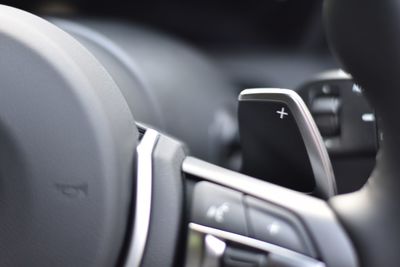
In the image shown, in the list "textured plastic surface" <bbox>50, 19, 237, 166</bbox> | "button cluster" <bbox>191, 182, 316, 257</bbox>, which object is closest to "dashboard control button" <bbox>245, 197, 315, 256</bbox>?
"button cluster" <bbox>191, 182, 316, 257</bbox>

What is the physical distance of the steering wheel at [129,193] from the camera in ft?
1.49

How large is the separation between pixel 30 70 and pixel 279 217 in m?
0.19

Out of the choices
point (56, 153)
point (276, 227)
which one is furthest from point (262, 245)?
point (56, 153)

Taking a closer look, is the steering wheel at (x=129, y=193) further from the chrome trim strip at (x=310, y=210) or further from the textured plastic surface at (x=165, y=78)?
the textured plastic surface at (x=165, y=78)

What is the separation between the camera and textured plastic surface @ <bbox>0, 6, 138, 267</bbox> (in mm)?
455

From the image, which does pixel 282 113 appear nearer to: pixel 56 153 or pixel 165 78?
pixel 56 153

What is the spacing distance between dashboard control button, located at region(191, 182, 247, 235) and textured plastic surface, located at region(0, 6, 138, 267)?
0.05m

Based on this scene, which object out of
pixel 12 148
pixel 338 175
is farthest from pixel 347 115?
pixel 12 148

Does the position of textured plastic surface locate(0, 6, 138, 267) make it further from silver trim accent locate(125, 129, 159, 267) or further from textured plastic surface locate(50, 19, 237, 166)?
textured plastic surface locate(50, 19, 237, 166)

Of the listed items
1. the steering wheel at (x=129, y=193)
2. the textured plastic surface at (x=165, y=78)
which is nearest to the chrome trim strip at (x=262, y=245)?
the steering wheel at (x=129, y=193)

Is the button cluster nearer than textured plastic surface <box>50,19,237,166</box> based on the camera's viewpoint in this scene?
Yes

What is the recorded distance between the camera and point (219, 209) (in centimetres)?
47

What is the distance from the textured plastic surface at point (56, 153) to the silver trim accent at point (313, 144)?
123 mm

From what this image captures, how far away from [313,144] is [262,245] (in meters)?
0.09
